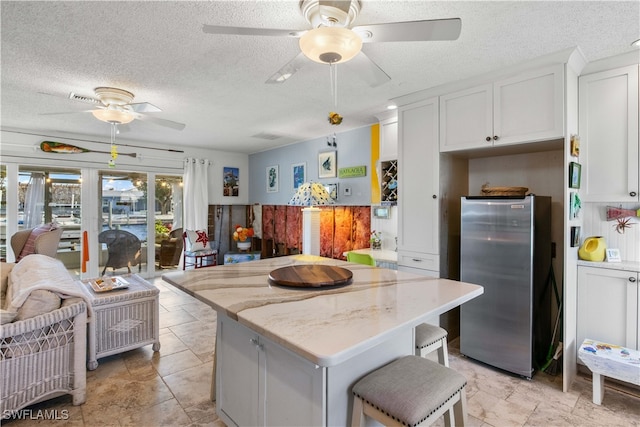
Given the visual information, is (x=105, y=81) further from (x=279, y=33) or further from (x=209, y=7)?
(x=279, y=33)

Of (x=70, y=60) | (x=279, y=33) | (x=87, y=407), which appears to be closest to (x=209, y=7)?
(x=279, y=33)

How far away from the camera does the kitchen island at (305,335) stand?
1130mm

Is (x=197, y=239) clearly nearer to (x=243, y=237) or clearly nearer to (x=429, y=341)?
(x=243, y=237)

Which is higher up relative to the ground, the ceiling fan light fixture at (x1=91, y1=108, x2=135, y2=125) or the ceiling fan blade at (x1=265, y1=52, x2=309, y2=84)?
the ceiling fan light fixture at (x1=91, y1=108, x2=135, y2=125)

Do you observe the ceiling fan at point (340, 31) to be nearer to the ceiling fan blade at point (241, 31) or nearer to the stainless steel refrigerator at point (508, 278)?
the ceiling fan blade at point (241, 31)

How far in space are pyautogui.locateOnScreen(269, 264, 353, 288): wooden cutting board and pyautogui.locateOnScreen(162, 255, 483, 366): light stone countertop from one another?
35mm

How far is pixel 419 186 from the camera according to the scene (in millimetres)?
3109

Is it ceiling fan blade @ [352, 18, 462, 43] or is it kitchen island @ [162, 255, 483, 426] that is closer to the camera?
kitchen island @ [162, 255, 483, 426]

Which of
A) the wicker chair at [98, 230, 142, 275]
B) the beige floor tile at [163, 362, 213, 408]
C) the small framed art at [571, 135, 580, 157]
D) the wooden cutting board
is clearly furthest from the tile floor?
the wicker chair at [98, 230, 142, 275]

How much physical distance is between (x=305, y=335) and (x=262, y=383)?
597mm

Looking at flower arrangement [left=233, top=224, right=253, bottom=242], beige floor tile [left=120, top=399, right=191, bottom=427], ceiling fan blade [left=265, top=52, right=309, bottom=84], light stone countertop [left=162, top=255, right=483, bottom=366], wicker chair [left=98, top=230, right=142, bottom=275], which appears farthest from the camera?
flower arrangement [left=233, top=224, right=253, bottom=242]

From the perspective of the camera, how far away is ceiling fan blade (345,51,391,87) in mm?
1875

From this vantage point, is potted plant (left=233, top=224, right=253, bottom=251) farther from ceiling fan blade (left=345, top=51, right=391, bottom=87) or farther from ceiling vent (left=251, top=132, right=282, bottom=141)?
ceiling fan blade (left=345, top=51, right=391, bottom=87)

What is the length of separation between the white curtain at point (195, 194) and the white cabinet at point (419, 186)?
404cm
